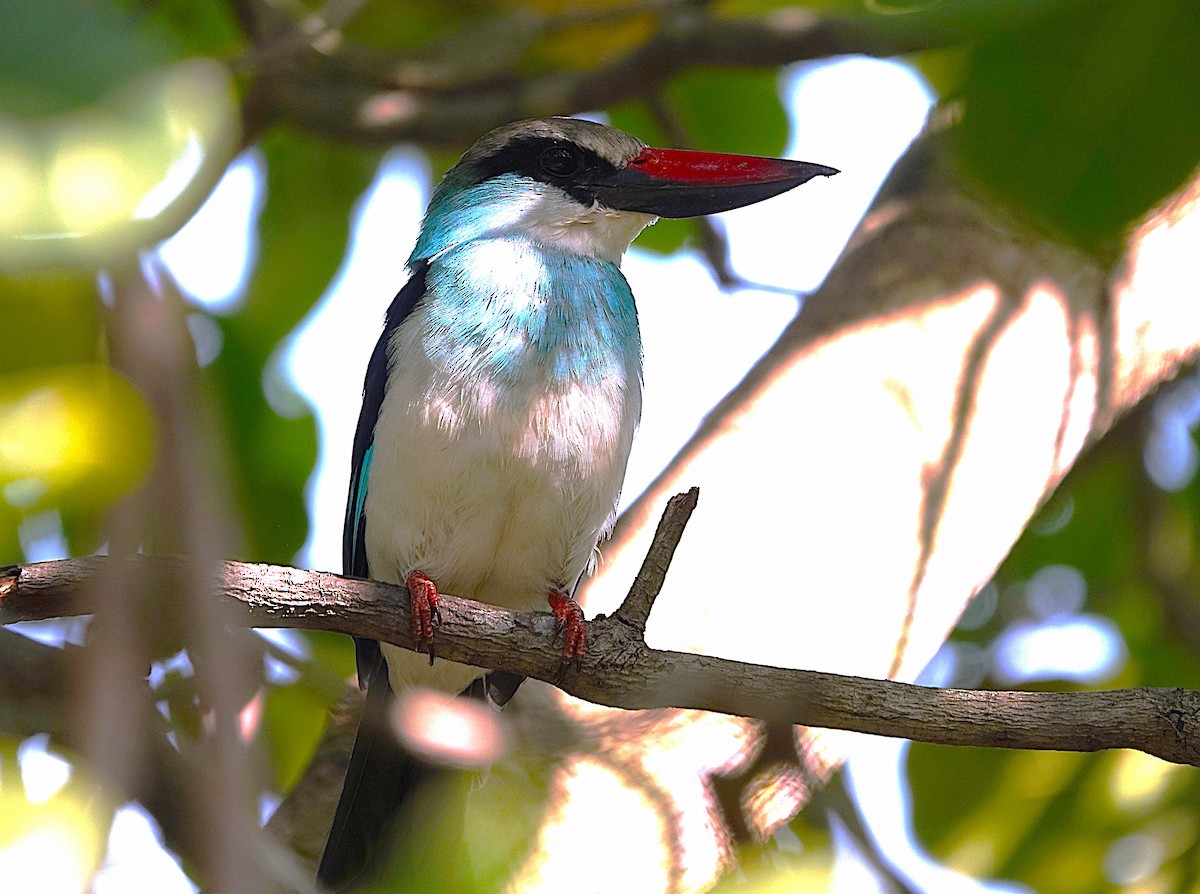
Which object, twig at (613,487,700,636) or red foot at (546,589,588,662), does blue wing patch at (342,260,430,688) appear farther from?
twig at (613,487,700,636)

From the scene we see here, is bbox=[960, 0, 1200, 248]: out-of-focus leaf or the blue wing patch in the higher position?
bbox=[960, 0, 1200, 248]: out-of-focus leaf

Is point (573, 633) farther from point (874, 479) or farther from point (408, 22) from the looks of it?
point (408, 22)

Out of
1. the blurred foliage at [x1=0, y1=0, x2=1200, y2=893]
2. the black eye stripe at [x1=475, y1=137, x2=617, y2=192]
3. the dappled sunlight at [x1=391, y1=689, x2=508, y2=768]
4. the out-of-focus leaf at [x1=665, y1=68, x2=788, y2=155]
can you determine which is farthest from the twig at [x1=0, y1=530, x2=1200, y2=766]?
the out-of-focus leaf at [x1=665, y1=68, x2=788, y2=155]

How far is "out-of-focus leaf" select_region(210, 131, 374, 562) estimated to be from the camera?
10.7ft

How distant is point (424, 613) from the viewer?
2.28 metres

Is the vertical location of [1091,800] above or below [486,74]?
below

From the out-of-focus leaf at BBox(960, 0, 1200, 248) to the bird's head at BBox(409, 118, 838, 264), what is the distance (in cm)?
147

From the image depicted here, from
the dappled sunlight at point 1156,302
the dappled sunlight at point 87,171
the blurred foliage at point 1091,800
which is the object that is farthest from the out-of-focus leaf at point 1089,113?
the dappled sunlight at point 1156,302

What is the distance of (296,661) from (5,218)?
1.54 metres

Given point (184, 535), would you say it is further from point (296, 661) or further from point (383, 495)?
point (383, 495)

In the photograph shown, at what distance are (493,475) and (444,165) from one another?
7.43 ft

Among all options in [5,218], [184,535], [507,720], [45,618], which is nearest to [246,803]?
[184,535]

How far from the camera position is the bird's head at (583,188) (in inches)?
121

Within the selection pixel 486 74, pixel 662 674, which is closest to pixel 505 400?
pixel 662 674
